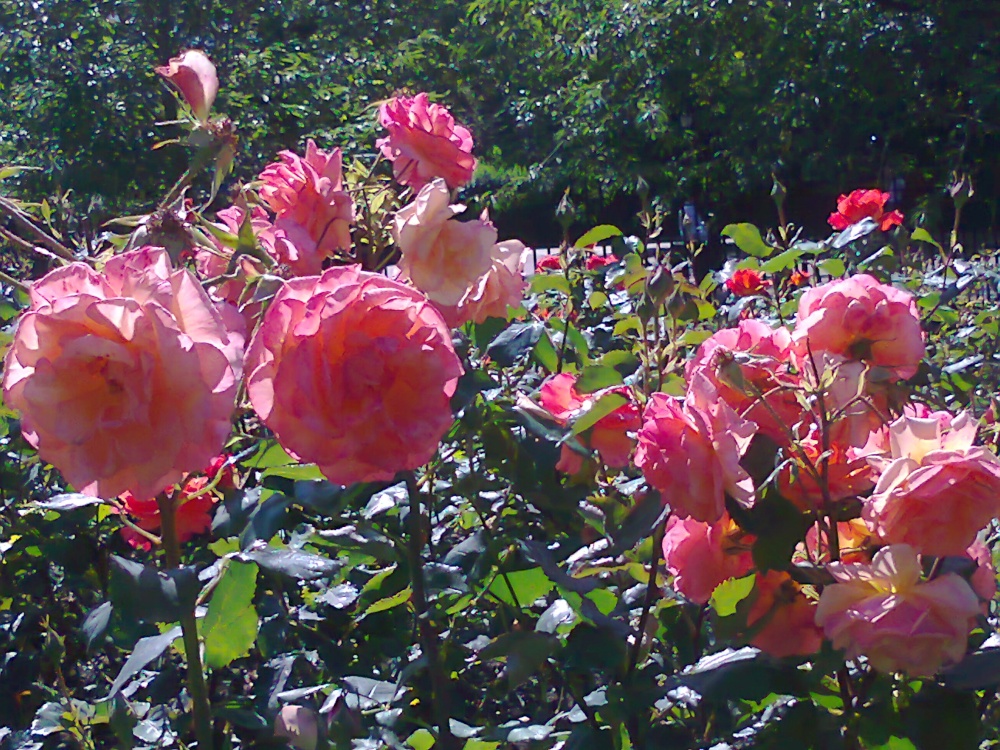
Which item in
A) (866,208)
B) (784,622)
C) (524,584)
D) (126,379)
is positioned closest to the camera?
(126,379)

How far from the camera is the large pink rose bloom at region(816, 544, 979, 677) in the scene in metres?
0.62

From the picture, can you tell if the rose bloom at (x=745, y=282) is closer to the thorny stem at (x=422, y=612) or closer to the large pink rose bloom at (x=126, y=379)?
the thorny stem at (x=422, y=612)

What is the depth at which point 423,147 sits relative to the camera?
35.1 inches

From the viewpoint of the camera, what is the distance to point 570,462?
89 cm

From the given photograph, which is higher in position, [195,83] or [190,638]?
[195,83]

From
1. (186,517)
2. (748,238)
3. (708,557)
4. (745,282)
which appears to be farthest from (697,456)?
(745,282)

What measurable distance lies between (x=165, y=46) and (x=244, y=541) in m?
8.56

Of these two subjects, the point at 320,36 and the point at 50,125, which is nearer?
the point at 50,125

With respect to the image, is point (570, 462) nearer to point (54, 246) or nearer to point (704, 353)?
point (704, 353)

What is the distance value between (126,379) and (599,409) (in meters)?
0.37

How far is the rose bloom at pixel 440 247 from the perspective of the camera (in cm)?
74

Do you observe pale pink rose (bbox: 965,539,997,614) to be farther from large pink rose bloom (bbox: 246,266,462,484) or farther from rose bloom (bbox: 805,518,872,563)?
large pink rose bloom (bbox: 246,266,462,484)

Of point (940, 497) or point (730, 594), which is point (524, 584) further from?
point (940, 497)

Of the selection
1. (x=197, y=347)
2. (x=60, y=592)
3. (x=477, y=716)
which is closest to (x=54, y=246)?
(x=197, y=347)
